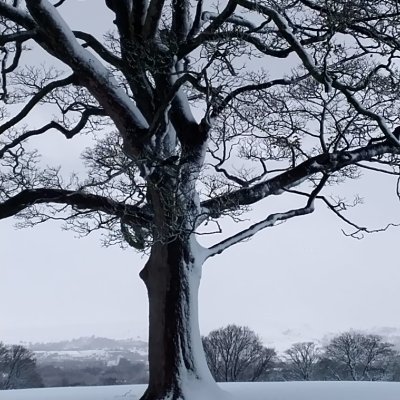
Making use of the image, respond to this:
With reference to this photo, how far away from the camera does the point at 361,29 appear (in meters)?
4.36

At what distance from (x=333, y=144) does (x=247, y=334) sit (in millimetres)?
4333

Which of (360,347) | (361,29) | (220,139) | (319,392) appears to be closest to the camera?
(361,29)

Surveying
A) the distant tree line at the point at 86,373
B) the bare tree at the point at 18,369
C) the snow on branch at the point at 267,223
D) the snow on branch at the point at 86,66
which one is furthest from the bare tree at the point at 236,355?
the snow on branch at the point at 86,66

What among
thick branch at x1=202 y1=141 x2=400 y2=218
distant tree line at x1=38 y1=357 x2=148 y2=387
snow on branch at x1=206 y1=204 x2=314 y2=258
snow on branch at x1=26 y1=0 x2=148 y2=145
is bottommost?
distant tree line at x1=38 y1=357 x2=148 y2=387

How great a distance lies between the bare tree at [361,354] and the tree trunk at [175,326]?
4.61 meters

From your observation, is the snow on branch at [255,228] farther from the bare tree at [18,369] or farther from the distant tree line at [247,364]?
the bare tree at [18,369]

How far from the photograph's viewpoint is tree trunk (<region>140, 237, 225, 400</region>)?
4.64 m

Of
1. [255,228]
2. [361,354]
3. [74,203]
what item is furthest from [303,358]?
[74,203]

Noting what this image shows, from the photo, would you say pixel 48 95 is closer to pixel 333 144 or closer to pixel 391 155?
pixel 333 144

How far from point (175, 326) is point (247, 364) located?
14.3ft

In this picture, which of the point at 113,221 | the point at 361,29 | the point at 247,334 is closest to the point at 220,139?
the point at 113,221

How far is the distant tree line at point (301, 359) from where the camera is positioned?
8.52 meters

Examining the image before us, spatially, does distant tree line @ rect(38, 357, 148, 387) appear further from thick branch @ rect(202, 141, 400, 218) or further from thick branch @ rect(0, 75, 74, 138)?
thick branch @ rect(202, 141, 400, 218)

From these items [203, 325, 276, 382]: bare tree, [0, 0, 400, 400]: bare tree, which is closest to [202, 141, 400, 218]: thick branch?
[0, 0, 400, 400]: bare tree
